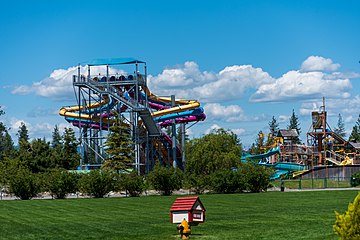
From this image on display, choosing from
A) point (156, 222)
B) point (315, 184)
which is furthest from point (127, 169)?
point (156, 222)

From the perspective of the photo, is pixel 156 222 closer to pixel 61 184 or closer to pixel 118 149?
pixel 61 184

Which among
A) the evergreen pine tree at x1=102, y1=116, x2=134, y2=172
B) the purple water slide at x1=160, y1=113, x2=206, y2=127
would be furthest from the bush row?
the purple water slide at x1=160, y1=113, x2=206, y2=127

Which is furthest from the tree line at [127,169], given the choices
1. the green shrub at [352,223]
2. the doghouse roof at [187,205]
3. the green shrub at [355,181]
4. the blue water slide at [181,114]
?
the green shrub at [352,223]

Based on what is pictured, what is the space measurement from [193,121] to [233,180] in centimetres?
2325

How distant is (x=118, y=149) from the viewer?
7462 cm

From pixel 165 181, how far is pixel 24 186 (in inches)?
480

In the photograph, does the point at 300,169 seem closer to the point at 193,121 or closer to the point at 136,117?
the point at 193,121

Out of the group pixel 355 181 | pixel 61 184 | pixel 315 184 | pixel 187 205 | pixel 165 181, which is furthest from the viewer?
pixel 315 184

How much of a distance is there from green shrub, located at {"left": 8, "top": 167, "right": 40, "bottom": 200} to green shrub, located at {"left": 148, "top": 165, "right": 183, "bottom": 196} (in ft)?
33.1

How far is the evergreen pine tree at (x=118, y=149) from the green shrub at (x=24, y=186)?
51.6 feet

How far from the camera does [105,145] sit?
75.2m

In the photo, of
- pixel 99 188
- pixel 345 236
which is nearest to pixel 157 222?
pixel 345 236

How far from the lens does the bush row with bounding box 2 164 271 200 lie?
58.2 metres

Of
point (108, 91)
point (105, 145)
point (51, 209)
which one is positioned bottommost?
point (51, 209)
